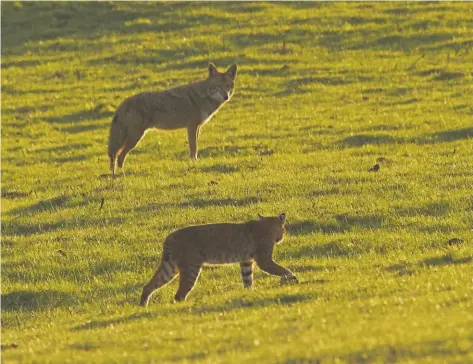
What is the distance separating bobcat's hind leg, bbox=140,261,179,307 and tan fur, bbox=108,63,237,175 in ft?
38.5

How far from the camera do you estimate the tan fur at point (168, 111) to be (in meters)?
27.0

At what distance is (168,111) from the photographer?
27.9 m

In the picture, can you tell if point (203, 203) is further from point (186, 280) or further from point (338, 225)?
point (186, 280)

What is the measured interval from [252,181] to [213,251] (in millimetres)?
8794

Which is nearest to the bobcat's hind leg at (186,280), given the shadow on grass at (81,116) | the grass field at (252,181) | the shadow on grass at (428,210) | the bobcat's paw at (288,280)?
the grass field at (252,181)

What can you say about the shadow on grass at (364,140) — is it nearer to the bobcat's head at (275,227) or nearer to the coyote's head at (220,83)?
the coyote's head at (220,83)

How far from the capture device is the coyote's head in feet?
95.8

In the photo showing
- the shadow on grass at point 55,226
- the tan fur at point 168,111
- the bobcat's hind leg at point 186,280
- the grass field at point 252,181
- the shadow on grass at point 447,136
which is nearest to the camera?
the grass field at point 252,181

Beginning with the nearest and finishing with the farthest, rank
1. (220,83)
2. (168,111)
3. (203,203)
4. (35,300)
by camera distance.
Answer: (35,300)
(203,203)
(168,111)
(220,83)

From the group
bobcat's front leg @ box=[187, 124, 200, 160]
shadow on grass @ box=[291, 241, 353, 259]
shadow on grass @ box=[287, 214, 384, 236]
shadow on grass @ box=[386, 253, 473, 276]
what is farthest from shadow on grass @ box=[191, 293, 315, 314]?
bobcat's front leg @ box=[187, 124, 200, 160]

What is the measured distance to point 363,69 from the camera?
38875mm

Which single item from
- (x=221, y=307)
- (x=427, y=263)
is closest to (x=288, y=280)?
(x=221, y=307)

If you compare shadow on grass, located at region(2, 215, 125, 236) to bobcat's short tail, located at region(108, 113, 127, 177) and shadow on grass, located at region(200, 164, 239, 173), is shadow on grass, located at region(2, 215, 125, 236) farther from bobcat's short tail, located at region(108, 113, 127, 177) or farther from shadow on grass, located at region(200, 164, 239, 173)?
bobcat's short tail, located at region(108, 113, 127, 177)

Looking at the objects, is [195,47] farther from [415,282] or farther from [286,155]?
[415,282]
